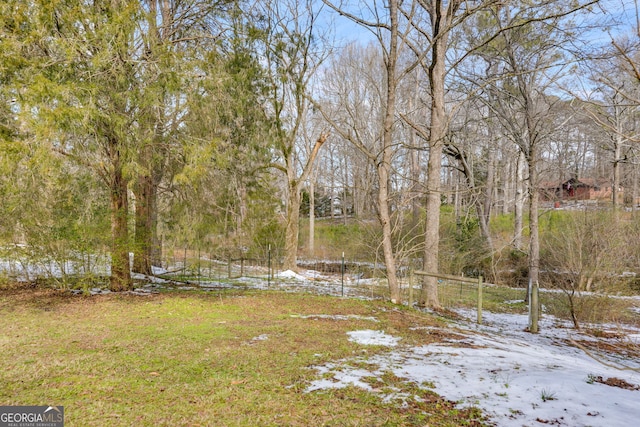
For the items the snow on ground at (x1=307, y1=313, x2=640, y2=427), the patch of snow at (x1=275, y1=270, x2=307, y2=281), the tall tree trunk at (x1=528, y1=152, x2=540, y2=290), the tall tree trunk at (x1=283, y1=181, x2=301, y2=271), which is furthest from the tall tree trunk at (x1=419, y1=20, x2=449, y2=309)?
the tall tree trunk at (x1=283, y1=181, x2=301, y2=271)

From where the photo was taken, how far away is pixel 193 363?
4285 millimetres

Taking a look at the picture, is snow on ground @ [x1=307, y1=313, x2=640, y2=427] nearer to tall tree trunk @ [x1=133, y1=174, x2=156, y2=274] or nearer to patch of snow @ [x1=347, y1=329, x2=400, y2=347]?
patch of snow @ [x1=347, y1=329, x2=400, y2=347]

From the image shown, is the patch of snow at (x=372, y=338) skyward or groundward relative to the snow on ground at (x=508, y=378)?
groundward

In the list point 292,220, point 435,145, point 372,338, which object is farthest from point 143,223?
point 435,145

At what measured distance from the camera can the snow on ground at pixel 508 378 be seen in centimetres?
306

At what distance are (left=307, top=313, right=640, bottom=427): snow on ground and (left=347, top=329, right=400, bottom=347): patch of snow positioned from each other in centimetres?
1

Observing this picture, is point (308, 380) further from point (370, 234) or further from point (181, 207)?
point (370, 234)

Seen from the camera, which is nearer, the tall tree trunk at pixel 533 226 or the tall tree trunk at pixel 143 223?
the tall tree trunk at pixel 143 223

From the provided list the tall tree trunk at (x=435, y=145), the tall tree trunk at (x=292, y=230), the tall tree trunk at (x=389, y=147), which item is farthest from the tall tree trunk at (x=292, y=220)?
the tall tree trunk at (x=389, y=147)

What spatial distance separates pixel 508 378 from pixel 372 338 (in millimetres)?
2056

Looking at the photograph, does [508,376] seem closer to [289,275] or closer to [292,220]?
[289,275]

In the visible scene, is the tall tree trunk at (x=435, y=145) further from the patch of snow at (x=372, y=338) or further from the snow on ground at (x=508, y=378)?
the patch of snow at (x=372, y=338)

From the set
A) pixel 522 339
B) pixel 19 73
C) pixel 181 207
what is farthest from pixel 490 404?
pixel 181 207

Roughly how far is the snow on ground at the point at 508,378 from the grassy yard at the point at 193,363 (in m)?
0.23
